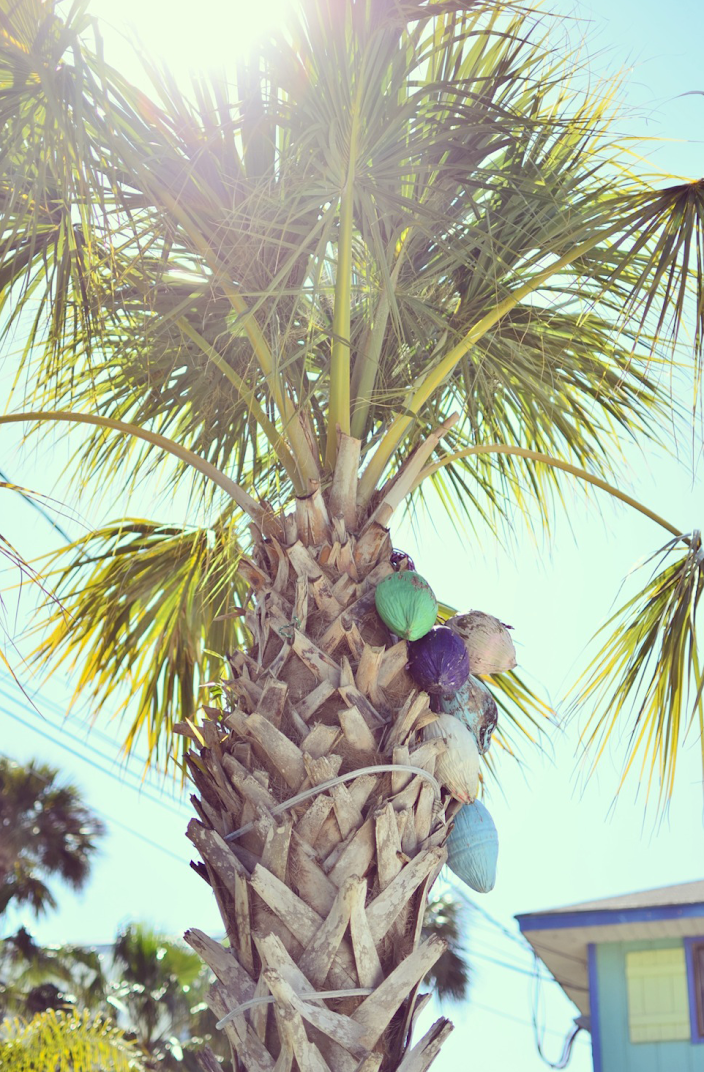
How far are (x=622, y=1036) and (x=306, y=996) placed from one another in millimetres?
6358

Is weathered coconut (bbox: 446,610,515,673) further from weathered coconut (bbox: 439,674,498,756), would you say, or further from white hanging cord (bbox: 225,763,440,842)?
white hanging cord (bbox: 225,763,440,842)

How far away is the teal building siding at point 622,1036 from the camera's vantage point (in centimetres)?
788

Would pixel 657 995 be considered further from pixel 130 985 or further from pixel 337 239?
pixel 130 985

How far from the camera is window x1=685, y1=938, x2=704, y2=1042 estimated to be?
7898 millimetres

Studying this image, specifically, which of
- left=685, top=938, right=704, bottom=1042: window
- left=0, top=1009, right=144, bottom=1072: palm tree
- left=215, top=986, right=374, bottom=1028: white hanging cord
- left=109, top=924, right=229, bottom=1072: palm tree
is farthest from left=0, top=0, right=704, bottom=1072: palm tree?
left=109, top=924, right=229, bottom=1072: palm tree

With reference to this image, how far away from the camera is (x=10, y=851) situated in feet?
50.3

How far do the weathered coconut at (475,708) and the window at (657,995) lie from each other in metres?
5.63

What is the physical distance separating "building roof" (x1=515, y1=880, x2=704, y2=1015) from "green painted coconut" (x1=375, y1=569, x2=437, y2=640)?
573 centimetres

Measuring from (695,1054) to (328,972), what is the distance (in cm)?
624

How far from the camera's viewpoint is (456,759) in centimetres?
319

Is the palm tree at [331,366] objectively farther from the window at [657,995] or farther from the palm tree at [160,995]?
the palm tree at [160,995]

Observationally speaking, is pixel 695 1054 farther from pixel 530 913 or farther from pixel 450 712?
pixel 450 712

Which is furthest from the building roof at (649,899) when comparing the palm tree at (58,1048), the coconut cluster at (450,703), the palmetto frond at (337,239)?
the coconut cluster at (450,703)

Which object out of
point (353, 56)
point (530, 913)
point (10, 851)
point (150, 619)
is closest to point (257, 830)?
point (353, 56)
